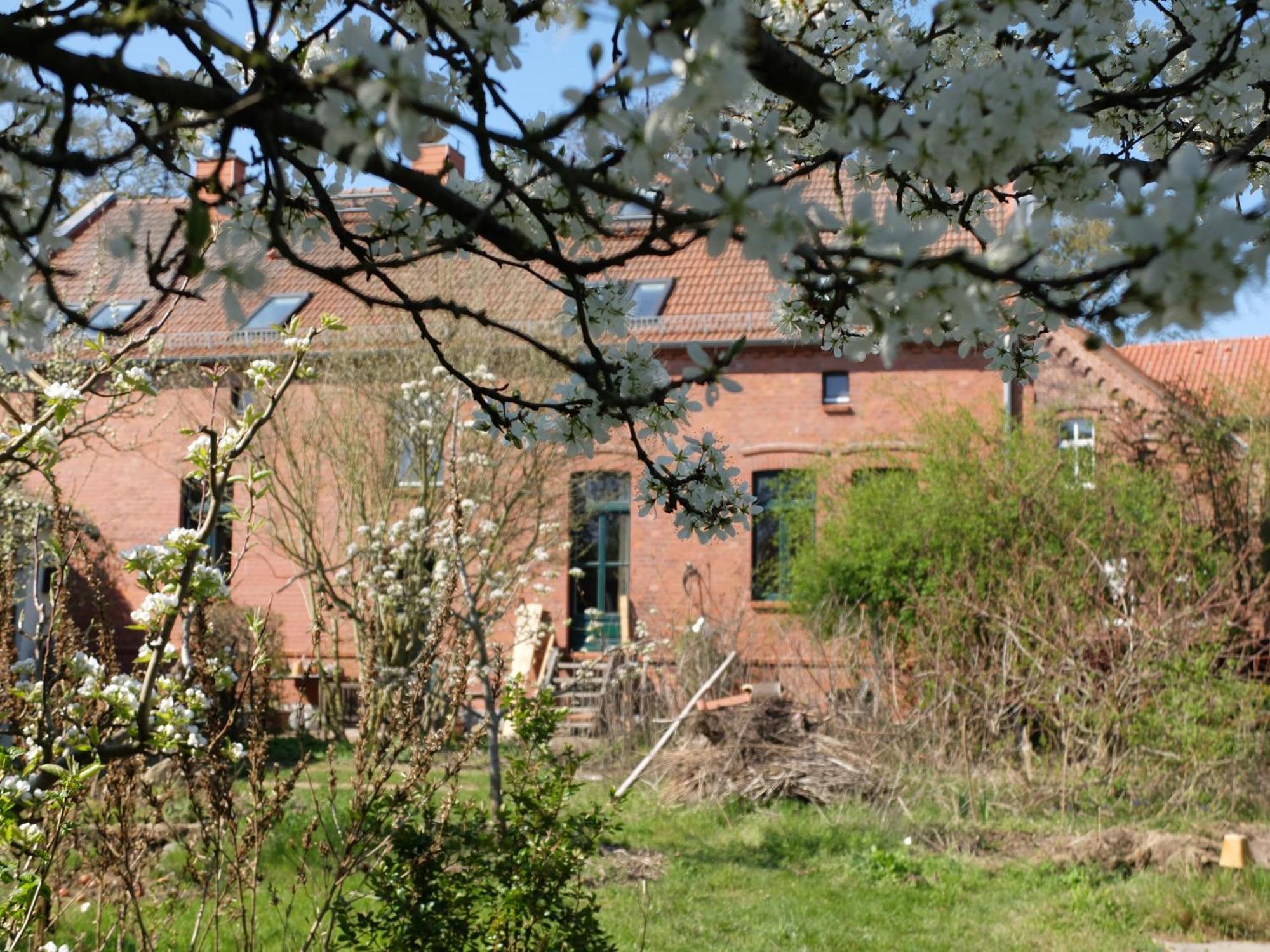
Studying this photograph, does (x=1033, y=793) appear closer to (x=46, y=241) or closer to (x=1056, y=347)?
(x=46, y=241)

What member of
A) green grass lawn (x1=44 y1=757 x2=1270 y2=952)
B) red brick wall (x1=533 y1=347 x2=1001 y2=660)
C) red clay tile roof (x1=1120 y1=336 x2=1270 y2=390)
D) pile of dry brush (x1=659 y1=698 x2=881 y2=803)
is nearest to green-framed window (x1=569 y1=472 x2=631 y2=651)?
red brick wall (x1=533 y1=347 x2=1001 y2=660)

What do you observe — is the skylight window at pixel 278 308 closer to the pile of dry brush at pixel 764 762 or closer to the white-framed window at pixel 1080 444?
the white-framed window at pixel 1080 444

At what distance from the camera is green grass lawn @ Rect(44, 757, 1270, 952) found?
575 centimetres

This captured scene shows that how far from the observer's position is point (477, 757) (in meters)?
11.0

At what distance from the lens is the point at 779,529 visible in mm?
15844

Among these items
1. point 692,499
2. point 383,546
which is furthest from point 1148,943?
point 383,546

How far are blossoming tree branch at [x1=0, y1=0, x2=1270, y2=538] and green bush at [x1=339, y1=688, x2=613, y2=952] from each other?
4.80 ft

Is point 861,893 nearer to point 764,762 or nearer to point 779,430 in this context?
point 764,762

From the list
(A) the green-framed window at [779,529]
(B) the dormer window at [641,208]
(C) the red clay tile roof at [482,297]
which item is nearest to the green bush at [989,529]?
(A) the green-framed window at [779,529]

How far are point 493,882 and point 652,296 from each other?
553 inches

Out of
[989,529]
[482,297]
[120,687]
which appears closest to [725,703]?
[989,529]

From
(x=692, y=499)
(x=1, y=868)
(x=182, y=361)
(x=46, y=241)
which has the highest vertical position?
(x=182, y=361)

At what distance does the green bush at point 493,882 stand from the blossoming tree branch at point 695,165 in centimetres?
146

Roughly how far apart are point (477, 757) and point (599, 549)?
6232mm
